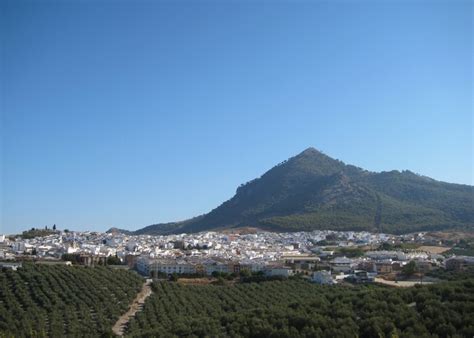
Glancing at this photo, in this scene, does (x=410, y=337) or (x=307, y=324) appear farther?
(x=307, y=324)

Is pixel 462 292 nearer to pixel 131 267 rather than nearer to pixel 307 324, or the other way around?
pixel 307 324

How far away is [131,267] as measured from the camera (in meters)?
47.7

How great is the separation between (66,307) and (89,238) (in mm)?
50111

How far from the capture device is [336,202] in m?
93.4

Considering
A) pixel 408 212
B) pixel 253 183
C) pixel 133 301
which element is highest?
pixel 253 183

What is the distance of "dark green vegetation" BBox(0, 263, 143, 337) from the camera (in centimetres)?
2242

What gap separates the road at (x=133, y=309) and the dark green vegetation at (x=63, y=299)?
0.27 metres

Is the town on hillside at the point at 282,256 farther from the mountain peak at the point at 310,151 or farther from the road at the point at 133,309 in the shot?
the mountain peak at the point at 310,151

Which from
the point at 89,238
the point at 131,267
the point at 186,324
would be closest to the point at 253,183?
the point at 89,238

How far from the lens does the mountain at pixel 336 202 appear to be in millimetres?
80438

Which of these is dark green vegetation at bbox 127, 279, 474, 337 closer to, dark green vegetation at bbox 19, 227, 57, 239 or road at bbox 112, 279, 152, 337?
road at bbox 112, 279, 152, 337

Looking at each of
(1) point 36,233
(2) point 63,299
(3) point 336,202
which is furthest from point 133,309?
(3) point 336,202

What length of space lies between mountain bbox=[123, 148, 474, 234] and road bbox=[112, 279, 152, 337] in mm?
49462

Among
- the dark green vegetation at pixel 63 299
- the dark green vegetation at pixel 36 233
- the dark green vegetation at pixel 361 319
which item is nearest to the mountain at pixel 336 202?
the dark green vegetation at pixel 36 233
